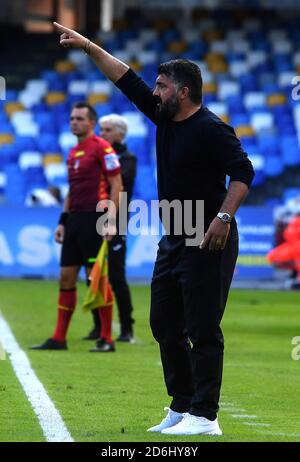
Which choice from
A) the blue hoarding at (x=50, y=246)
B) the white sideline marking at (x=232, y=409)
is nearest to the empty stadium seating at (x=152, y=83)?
the blue hoarding at (x=50, y=246)

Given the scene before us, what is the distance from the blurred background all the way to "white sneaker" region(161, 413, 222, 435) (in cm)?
1419

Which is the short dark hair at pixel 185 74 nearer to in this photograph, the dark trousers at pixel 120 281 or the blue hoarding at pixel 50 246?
the dark trousers at pixel 120 281

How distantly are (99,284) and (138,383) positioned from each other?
90.8 inches

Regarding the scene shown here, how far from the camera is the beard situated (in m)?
7.35

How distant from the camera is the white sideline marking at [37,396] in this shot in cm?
718

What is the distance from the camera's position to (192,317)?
290 inches

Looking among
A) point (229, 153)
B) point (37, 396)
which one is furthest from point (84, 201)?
point (229, 153)

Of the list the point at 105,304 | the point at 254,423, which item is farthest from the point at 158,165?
the point at 105,304

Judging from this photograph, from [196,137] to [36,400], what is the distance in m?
2.36

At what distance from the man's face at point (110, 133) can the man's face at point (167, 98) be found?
591 centimetres

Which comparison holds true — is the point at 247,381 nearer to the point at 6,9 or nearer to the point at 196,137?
the point at 196,137

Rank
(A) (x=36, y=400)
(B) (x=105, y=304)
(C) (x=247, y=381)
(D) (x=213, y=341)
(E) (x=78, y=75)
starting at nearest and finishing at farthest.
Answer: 1. (D) (x=213, y=341)
2. (A) (x=36, y=400)
3. (C) (x=247, y=381)
4. (B) (x=105, y=304)
5. (E) (x=78, y=75)

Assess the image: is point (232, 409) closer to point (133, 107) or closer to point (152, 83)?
point (133, 107)

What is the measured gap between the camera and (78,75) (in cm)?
3328
